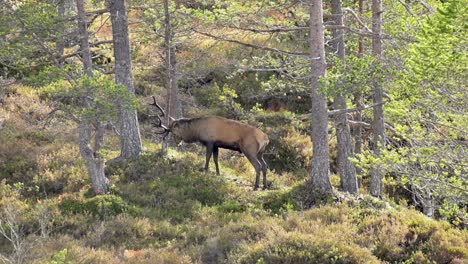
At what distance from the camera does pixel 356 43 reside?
1630 centimetres

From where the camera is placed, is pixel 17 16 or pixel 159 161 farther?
pixel 159 161

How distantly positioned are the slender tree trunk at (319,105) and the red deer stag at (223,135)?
245cm

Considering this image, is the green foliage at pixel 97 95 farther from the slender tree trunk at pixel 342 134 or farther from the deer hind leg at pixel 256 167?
the slender tree trunk at pixel 342 134

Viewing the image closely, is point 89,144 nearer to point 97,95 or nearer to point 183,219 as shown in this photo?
point 97,95

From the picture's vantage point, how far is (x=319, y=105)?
12.7 metres

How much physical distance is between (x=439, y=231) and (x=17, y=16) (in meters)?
10.8

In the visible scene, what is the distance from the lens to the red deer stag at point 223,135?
609 inches

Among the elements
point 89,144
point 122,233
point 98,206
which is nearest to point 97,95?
point 89,144

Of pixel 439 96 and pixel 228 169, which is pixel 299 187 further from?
pixel 439 96

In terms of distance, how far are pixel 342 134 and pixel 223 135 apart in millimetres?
3695

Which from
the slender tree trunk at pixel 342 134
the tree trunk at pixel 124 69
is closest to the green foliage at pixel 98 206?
the tree trunk at pixel 124 69

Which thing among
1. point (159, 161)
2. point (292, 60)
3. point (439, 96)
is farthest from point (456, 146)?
point (159, 161)

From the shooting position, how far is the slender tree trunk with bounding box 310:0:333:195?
12453mm

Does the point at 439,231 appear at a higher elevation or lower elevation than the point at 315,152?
lower
